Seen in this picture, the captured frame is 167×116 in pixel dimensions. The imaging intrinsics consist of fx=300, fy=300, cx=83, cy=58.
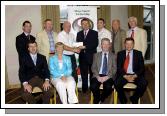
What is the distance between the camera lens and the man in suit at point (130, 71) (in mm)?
4754

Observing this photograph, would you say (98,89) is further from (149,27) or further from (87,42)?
(149,27)

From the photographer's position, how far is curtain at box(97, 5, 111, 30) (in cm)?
822

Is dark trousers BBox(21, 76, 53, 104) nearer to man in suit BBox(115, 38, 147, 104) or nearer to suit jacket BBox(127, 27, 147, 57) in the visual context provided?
man in suit BBox(115, 38, 147, 104)

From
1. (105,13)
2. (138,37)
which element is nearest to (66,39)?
(138,37)

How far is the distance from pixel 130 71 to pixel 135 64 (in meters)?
0.14

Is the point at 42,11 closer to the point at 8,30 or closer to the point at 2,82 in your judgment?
the point at 8,30

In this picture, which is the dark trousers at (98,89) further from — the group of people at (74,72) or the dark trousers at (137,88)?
the dark trousers at (137,88)

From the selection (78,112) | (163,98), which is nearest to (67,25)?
(78,112)

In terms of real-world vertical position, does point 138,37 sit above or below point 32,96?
above

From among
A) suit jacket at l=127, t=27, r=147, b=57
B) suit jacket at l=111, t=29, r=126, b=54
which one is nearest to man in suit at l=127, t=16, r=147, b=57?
suit jacket at l=127, t=27, r=147, b=57

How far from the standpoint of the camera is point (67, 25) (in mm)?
5453

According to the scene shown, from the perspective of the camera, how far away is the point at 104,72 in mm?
4945

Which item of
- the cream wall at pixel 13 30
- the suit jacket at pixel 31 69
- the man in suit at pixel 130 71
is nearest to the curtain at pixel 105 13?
the cream wall at pixel 13 30

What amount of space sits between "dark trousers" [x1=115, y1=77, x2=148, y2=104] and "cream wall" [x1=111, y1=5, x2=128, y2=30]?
4.11m
